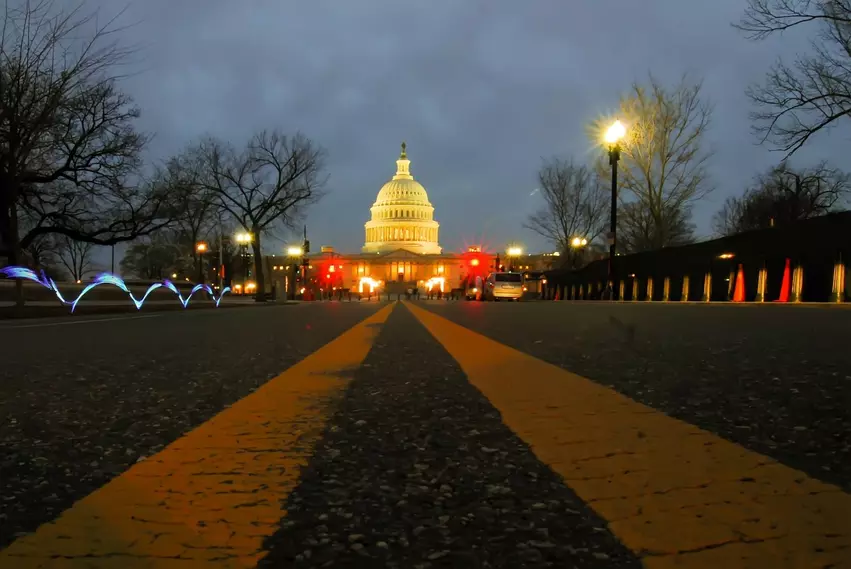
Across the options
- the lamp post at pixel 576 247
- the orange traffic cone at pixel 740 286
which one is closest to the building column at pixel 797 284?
the orange traffic cone at pixel 740 286

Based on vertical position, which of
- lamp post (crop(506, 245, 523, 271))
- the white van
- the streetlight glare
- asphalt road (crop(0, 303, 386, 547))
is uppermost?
the streetlight glare

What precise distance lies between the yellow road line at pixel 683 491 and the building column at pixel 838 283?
21.7 metres

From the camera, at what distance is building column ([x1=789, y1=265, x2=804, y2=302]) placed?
23.1 m

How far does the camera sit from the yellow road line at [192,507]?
1.42 meters

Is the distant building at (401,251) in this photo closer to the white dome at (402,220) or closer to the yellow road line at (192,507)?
the white dome at (402,220)

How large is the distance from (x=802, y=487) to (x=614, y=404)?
4.38 ft

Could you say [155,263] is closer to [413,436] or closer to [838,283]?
[838,283]

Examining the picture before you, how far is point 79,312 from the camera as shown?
17.0m

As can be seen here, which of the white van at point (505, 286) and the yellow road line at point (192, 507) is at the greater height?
the white van at point (505, 286)

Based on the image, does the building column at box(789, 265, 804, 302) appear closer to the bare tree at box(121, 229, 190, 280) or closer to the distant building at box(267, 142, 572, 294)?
the bare tree at box(121, 229, 190, 280)

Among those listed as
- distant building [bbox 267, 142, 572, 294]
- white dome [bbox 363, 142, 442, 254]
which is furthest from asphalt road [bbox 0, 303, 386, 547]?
white dome [bbox 363, 142, 442, 254]

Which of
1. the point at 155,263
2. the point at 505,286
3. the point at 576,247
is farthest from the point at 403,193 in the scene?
the point at 505,286

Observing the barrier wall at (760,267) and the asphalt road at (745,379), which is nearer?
the asphalt road at (745,379)

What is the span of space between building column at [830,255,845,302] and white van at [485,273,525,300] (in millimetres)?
24223
